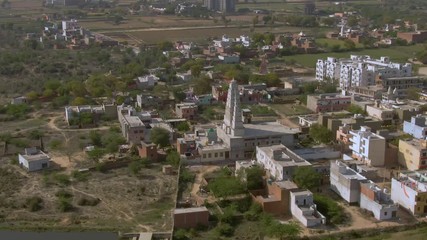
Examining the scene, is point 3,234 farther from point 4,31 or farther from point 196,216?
point 4,31

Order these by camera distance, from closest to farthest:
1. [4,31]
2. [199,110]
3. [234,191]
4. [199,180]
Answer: [234,191] < [199,180] < [199,110] < [4,31]

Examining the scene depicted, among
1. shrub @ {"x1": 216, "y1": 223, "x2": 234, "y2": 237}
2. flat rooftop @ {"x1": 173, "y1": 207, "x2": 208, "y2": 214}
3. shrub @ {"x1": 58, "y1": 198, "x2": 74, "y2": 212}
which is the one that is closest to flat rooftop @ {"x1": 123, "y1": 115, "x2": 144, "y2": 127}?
shrub @ {"x1": 58, "y1": 198, "x2": 74, "y2": 212}

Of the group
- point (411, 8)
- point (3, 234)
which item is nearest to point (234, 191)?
point (3, 234)

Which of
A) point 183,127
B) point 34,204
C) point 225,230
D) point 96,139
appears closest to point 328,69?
point 183,127

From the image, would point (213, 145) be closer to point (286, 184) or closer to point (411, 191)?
point (286, 184)

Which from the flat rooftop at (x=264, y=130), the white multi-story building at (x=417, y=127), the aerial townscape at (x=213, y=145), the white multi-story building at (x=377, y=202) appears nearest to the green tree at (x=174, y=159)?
the aerial townscape at (x=213, y=145)

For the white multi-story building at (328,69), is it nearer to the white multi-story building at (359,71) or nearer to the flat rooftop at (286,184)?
the white multi-story building at (359,71)

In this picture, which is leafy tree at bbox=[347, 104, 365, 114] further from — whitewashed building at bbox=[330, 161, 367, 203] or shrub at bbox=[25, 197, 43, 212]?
shrub at bbox=[25, 197, 43, 212]
